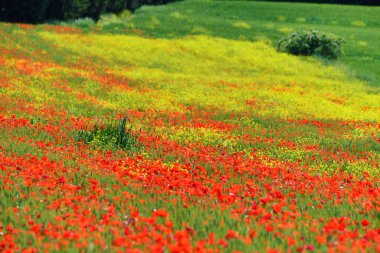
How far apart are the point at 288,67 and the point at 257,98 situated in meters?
Answer: 12.2

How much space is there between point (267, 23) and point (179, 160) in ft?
165

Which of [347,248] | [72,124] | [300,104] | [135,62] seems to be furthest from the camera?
[135,62]

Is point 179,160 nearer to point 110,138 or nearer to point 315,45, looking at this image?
point 110,138

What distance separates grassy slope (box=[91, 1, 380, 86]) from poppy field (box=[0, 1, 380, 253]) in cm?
1308

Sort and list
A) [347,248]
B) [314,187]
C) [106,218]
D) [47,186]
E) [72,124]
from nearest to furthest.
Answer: [347,248] → [106,218] → [47,186] → [314,187] → [72,124]

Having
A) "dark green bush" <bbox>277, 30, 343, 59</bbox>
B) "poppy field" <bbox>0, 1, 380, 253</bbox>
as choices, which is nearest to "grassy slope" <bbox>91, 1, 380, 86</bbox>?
"dark green bush" <bbox>277, 30, 343, 59</bbox>

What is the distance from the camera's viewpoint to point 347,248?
16.7 feet

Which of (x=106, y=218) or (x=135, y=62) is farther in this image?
(x=135, y=62)

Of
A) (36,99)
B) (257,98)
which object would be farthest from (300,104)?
(36,99)

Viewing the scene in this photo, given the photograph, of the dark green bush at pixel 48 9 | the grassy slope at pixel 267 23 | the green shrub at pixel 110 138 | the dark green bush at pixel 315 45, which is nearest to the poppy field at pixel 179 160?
the green shrub at pixel 110 138

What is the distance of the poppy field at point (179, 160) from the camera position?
18.6 ft

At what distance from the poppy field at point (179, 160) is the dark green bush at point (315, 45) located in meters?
11.2

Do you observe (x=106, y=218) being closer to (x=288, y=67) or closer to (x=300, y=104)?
(x=300, y=104)

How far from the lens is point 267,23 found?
194 ft
